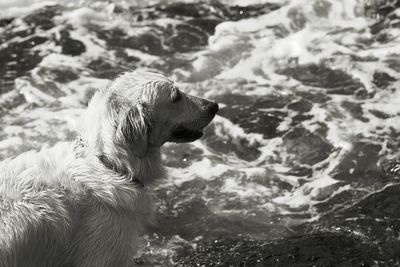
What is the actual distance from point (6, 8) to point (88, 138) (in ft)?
23.8

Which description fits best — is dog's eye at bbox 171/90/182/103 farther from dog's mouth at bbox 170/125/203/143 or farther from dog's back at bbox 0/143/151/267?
dog's back at bbox 0/143/151/267

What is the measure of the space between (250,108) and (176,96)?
12.1 feet

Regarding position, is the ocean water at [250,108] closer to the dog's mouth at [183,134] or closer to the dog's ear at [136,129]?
the dog's mouth at [183,134]

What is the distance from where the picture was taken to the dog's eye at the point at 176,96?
18.7 ft

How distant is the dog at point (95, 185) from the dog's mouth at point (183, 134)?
66 millimetres

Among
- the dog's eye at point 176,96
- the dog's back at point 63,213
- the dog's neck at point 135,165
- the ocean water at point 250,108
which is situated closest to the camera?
the dog's back at point 63,213

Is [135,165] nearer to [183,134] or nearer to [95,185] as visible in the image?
[95,185]

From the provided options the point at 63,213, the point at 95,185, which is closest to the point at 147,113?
the point at 95,185

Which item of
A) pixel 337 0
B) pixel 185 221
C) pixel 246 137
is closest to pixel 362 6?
pixel 337 0

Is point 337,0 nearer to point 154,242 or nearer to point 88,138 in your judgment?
point 154,242

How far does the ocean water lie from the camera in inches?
276

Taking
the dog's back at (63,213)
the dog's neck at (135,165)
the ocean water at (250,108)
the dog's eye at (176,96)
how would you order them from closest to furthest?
the dog's back at (63,213)
the dog's neck at (135,165)
the dog's eye at (176,96)
the ocean water at (250,108)

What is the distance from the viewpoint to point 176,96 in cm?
571

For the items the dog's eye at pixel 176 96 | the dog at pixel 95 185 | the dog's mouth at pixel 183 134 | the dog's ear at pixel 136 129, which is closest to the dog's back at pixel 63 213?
the dog at pixel 95 185
